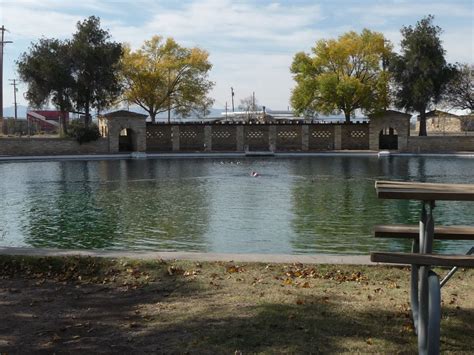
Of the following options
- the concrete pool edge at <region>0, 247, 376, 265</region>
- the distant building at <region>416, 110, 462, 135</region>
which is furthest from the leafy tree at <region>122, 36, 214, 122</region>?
the concrete pool edge at <region>0, 247, 376, 265</region>

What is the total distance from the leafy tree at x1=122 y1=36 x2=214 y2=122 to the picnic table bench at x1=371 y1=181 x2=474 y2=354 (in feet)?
167

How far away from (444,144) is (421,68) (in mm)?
6516

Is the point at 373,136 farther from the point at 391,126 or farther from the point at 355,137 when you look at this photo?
the point at 355,137

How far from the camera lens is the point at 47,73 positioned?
46.9 meters

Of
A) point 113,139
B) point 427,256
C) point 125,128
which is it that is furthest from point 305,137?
point 427,256

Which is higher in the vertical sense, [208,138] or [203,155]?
[208,138]

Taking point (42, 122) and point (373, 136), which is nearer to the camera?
point (373, 136)

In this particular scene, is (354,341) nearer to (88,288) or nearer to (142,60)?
(88,288)

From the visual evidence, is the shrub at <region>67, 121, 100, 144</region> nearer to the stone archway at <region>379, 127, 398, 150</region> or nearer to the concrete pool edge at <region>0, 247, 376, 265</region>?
the stone archway at <region>379, 127, 398, 150</region>

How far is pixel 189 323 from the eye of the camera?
4875mm

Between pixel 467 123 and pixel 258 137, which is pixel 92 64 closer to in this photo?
pixel 258 137

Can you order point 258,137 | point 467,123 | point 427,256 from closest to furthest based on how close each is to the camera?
point 427,256
point 258,137
point 467,123

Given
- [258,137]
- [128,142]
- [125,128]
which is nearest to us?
[125,128]

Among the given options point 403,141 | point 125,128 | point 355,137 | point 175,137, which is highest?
point 125,128
